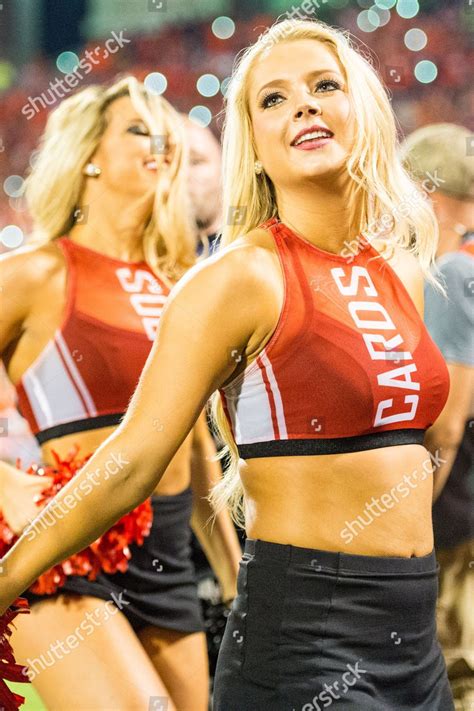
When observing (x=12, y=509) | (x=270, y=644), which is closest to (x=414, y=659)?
(x=270, y=644)

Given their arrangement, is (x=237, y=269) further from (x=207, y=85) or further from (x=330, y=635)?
(x=207, y=85)

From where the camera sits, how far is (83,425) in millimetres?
2719

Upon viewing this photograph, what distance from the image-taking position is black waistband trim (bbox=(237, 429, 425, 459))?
1.69 meters

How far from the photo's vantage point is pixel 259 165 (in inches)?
76.0

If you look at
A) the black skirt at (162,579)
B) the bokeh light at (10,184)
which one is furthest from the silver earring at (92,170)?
the bokeh light at (10,184)

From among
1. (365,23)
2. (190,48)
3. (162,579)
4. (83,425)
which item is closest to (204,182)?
(83,425)

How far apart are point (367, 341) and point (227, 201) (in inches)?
17.3

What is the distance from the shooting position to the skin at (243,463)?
1.63m

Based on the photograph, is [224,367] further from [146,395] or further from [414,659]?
[414,659]

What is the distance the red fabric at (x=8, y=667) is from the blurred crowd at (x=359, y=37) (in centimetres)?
305

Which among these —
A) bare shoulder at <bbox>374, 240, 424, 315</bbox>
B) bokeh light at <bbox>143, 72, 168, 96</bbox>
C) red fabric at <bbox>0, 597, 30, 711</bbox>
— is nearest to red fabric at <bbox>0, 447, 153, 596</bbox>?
red fabric at <bbox>0, 597, 30, 711</bbox>

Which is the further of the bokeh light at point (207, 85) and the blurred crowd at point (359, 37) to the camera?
the bokeh light at point (207, 85)

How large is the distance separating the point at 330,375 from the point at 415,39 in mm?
3844

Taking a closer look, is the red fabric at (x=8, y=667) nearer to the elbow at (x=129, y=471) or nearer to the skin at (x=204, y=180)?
the elbow at (x=129, y=471)
